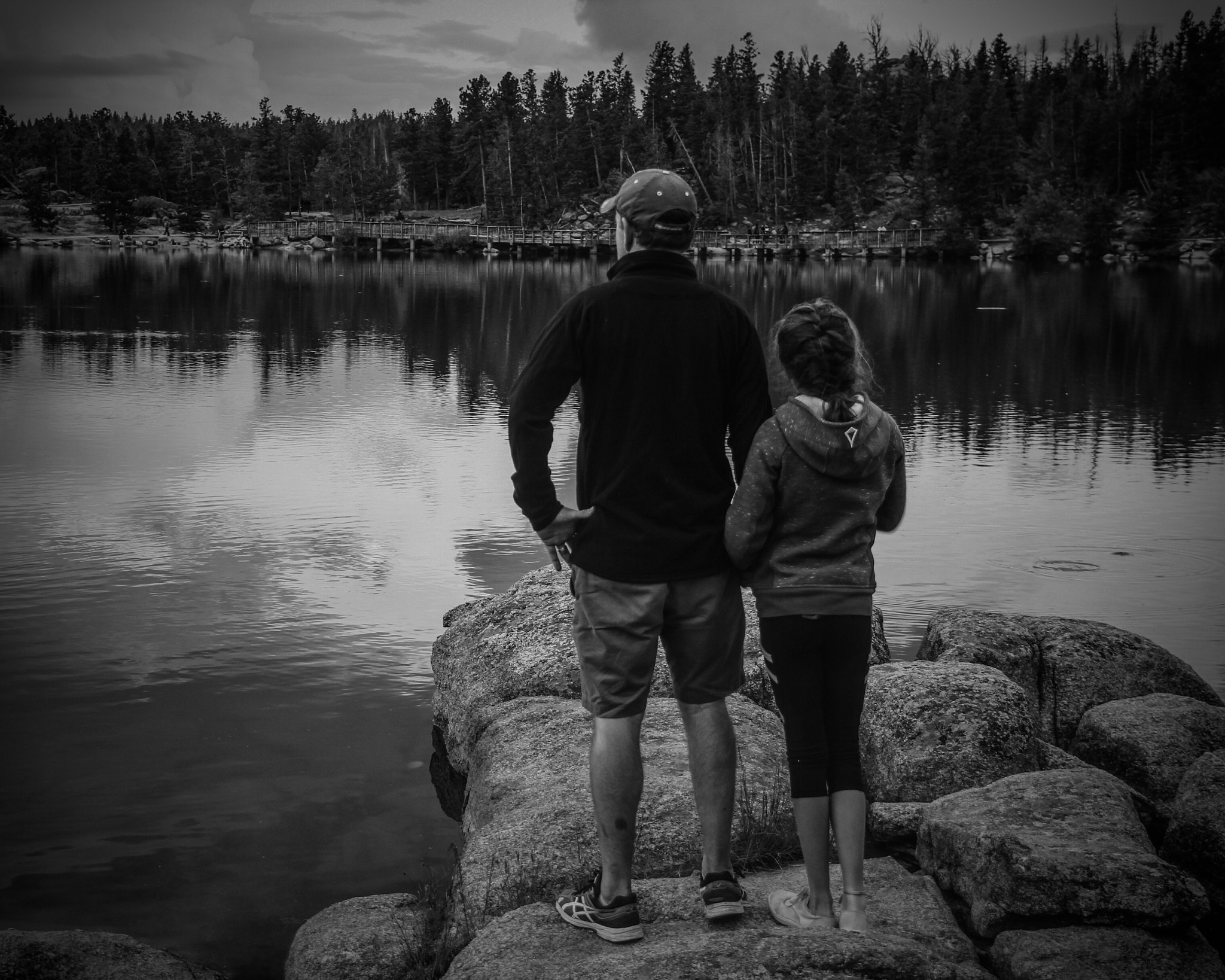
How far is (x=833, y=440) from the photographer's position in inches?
143

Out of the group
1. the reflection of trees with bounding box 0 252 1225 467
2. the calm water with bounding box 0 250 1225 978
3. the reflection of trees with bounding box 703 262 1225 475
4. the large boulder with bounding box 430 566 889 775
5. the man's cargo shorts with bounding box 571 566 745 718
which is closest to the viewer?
the man's cargo shorts with bounding box 571 566 745 718

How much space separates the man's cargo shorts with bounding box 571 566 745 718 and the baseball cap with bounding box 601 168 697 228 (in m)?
1.08

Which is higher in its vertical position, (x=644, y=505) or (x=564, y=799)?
(x=644, y=505)

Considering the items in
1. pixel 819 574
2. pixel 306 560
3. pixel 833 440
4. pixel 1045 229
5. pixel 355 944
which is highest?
pixel 1045 229

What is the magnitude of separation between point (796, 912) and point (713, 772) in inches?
18.9

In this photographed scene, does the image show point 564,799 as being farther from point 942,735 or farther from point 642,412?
point 642,412

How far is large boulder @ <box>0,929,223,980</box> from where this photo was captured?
153 inches

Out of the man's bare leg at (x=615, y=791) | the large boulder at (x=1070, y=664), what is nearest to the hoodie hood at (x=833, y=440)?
the man's bare leg at (x=615, y=791)

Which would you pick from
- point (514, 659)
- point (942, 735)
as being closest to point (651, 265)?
point (942, 735)

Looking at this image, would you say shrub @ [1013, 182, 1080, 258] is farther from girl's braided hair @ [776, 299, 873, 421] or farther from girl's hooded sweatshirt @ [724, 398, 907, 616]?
girl's hooded sweatshirt @ [724, 398, 907, 616]

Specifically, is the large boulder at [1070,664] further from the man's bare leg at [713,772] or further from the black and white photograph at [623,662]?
the man's bare leg at [713,772]

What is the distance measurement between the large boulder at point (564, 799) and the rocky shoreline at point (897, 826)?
0.04 feet

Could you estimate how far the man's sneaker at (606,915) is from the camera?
362 centimetres

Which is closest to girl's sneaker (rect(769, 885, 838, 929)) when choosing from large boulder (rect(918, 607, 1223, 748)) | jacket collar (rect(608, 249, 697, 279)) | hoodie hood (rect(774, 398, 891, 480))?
hoodie hood (rect(774, 398, 891, 480))
